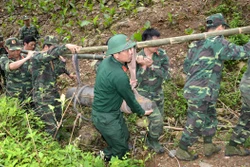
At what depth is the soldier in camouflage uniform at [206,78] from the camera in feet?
12.9

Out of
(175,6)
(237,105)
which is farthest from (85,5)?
(237,105)

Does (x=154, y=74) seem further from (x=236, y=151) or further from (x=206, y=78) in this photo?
(x=236, y=151)

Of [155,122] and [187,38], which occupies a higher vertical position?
[187,38]

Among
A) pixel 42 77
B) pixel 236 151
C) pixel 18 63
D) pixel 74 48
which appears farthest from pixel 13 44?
pixel 236 151

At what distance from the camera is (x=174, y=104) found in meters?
6.46

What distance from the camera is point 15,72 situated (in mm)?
5762

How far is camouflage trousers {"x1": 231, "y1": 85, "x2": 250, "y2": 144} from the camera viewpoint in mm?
4156

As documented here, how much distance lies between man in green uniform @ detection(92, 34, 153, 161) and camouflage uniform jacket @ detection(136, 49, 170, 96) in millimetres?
790

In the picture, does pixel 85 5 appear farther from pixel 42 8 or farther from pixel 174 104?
pixel 174 104

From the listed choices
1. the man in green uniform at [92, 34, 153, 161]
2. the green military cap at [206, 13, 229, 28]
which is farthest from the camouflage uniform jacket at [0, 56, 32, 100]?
the green military cap at [206, 13, 229, 28]

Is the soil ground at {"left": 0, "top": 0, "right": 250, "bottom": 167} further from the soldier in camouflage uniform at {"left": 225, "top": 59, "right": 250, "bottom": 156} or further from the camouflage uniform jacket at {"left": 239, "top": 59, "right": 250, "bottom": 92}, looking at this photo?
the camouflage uniform jacket at {"left": 239, "top": 59, "right": 250, "bottom": 92}

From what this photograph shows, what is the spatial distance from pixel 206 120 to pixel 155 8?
523 cm

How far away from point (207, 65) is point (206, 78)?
0.19 m

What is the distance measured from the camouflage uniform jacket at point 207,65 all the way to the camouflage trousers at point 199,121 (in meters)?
Result: 0.14
